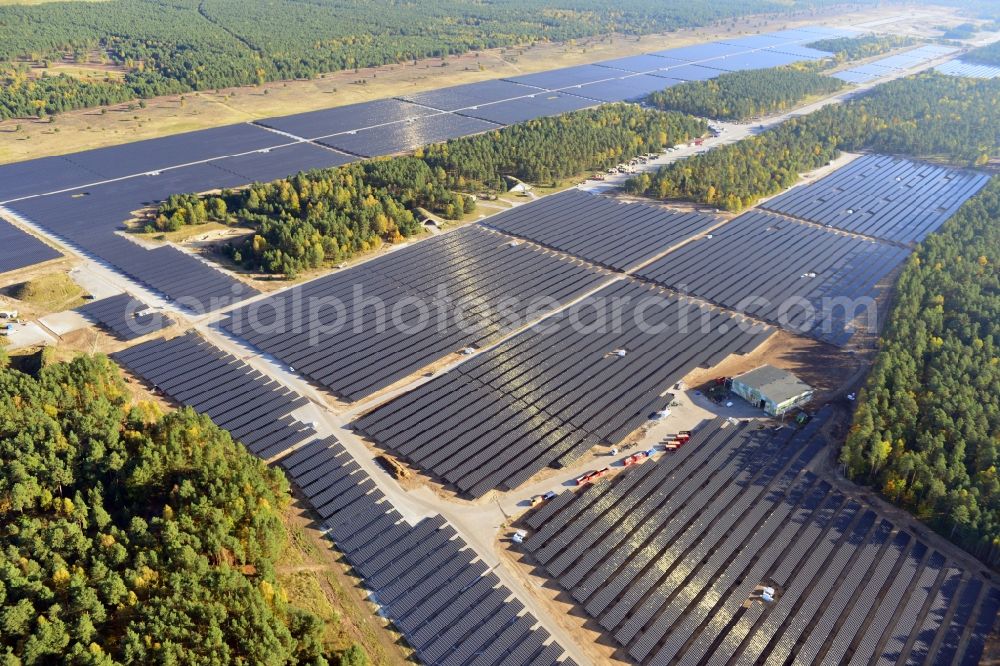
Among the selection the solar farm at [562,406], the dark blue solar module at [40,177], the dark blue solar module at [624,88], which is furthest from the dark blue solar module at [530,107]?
the dark blue solar module at [40,177]

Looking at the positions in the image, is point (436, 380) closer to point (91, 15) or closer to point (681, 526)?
point (681, 526)

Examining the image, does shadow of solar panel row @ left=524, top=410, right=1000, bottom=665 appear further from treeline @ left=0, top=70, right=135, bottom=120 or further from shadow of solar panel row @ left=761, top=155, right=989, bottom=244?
treeline @ left=0, top=70, right=135, bottom=120

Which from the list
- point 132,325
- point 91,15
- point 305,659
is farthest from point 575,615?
point 91,15

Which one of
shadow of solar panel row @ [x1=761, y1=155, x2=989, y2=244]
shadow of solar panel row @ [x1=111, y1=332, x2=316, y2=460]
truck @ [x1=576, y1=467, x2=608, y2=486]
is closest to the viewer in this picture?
truck @ [x1=576, y1=467, x2=608, y2=486]

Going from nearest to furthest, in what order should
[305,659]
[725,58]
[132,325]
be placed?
1. [305,659]
2. [132,325]
3. [725,58]

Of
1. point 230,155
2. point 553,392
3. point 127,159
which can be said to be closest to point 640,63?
point 230,155

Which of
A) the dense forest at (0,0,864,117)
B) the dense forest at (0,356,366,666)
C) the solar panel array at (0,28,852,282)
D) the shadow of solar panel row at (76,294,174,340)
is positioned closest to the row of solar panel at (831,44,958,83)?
the solar panel array at (0,28,852,282)

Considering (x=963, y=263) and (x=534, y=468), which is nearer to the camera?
(x=534, y=468)

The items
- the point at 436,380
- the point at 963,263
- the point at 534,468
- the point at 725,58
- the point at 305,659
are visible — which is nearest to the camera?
the point at 305,659
